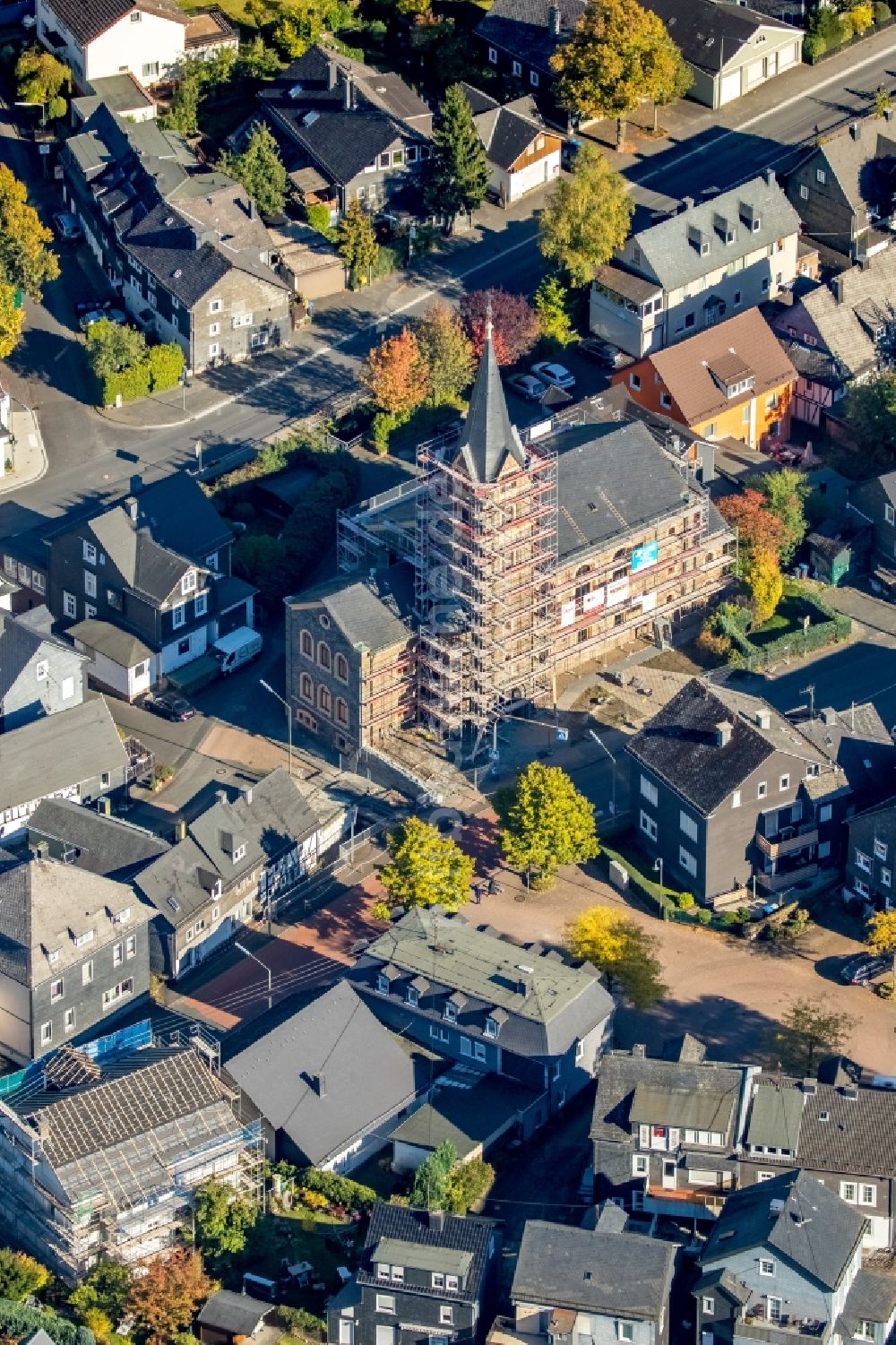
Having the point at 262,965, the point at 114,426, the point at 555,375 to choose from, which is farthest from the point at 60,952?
the point at 555,375

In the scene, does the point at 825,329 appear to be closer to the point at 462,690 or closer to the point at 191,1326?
the point at 462,690

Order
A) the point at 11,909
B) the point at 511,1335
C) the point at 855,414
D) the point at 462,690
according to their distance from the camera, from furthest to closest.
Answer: the point at 855,414 → the point at 462,690 → the point at 11,909 → the point at 511,1335

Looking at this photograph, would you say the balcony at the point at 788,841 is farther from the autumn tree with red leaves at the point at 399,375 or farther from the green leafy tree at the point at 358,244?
the green leafy tree at the point at 358,244

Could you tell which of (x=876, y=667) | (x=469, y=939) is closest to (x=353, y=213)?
(x=876, y=667)

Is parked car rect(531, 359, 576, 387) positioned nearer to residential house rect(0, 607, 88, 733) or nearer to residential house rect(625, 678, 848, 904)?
residential house rect(625, 678, 848, 904)

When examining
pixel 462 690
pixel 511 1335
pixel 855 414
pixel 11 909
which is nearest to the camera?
pixel 511 1335

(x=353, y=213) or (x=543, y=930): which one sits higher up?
(x=353, y=213)

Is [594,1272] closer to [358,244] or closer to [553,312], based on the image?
[553,312]
